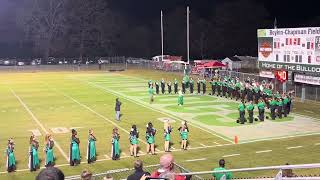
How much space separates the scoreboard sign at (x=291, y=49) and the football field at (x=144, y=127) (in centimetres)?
412

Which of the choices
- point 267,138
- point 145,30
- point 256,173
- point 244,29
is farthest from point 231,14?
point 256,173

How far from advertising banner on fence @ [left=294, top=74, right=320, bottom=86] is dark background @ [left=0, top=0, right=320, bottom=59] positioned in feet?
152

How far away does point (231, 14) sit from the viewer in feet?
265

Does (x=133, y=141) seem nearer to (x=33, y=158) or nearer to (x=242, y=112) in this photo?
(x=33, y=158)

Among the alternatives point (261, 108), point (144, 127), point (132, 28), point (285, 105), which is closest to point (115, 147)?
point (144, 127)

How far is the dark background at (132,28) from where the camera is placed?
80500mm

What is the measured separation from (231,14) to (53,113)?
55682mm

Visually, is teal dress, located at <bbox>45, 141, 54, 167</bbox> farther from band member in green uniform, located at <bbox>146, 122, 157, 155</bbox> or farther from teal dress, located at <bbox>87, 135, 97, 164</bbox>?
band member in green uniform, located at <bbox>146, 122, 157, 155</bbox>

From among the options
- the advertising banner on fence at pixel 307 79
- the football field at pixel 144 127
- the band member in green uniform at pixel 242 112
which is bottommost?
the football field at pixel 144 127

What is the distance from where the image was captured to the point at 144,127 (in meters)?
25.1

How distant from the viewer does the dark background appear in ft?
264

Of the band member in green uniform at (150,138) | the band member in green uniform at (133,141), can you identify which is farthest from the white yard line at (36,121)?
the band member in green uniform at (150,138)

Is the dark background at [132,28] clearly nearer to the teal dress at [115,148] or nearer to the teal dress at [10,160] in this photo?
the teal dress at [115,148]

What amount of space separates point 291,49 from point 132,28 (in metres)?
58.0
